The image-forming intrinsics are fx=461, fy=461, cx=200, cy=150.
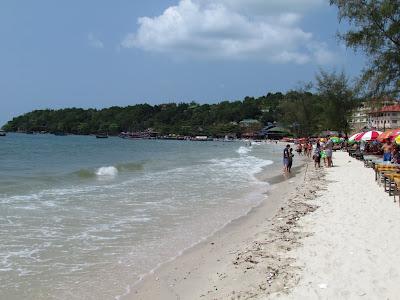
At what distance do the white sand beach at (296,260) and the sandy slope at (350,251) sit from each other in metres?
0.01

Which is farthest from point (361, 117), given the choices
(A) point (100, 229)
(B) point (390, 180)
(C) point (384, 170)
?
(A) point (100, 229)

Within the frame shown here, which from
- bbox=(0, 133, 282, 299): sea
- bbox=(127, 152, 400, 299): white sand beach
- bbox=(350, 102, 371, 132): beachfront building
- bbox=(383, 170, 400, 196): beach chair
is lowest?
bbox=(0, 133, 282, 299): sea

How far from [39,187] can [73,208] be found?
21.7ft

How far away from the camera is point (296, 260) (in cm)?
712

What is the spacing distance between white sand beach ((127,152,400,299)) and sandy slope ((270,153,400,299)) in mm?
11

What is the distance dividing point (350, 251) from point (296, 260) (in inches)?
40.7

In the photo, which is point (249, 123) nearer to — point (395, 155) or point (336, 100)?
point (336, 100)

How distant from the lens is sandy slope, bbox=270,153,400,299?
5758 mm

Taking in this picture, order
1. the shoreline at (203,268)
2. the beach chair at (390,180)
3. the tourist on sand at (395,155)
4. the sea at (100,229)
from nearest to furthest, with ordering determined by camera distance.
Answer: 1. the shoreline at (203,268)
2. the sea at (100,229)
3. the beach chair at (390,180)
4. the tourist on sand at (395,155)

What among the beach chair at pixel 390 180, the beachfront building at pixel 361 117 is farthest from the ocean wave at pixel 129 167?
the beach chair at pixel 390 180

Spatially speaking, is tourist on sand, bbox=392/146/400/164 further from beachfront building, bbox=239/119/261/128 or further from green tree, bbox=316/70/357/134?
beachfront building, bbox=239/119/261/128

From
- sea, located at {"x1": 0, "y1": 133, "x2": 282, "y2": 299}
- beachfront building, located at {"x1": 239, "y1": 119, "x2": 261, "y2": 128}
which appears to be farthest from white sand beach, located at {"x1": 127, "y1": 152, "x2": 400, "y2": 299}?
beachfront building, located at {"x1": 239, "y1": 119, "x2": 261, "y2": 128}

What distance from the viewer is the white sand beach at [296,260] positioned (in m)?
5.96

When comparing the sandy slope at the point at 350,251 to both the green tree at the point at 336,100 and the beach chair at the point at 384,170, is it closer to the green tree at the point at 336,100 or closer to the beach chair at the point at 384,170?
the beach chair at the point at 384,170
